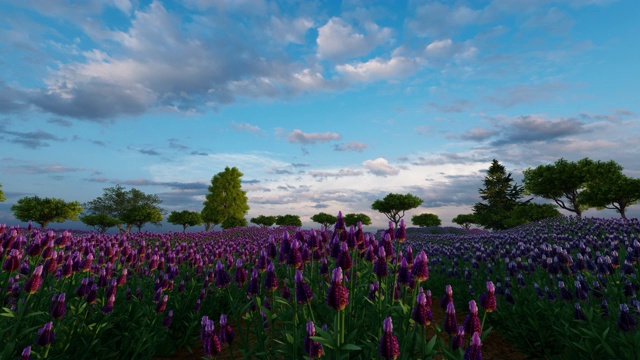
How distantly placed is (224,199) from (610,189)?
156ft

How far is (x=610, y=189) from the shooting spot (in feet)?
120

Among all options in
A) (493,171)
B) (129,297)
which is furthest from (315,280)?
(493,171)

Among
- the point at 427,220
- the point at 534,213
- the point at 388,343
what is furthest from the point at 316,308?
the point at 427,220

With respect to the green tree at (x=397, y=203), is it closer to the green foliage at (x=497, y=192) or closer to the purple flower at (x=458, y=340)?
the green foliage at (x=497, y=192)

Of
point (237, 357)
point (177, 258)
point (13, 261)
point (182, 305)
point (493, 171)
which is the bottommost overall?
point (237, 357)

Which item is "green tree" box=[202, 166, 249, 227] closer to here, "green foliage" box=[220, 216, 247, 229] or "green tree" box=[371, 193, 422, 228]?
"green foliage" box=[220, 216, 247, 229]

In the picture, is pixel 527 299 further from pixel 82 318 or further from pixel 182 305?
pixel 82 318

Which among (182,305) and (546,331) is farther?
(182,305)

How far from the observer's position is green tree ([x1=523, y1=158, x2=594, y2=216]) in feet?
135

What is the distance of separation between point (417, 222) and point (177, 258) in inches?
1927

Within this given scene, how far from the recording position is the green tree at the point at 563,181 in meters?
41.2

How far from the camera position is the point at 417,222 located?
53.9 metres

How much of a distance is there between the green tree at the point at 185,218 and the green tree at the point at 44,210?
14.4 metres

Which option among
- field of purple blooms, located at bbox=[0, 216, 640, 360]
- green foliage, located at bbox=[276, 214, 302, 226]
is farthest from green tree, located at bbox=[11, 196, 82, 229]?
field of purple blooms, located at bbox=[0, 216, 640, 360]
